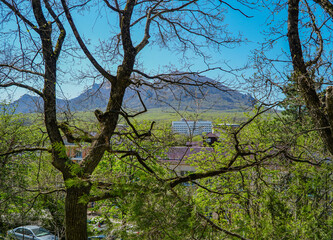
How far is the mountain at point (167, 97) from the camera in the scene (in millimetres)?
4258

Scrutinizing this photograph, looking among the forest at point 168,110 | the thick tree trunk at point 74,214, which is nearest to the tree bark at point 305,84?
the forest at point 168,110

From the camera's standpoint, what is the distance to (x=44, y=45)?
4.04 m

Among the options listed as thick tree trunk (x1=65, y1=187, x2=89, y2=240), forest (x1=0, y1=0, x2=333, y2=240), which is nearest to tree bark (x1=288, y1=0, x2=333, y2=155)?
forest (x1=0, y1=0, x2=333, y2=240)

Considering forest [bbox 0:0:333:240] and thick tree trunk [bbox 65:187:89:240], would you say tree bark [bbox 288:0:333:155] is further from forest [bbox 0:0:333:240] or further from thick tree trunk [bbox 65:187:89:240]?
thick tree trunk [bbox 65:187:89:240]

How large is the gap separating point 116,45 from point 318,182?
17.4 ft

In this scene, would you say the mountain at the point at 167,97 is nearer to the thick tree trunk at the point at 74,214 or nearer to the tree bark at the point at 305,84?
the tree bark at the point at 305,84

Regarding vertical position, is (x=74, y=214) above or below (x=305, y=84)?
below

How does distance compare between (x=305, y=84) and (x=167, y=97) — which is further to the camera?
(x=167, y=97)

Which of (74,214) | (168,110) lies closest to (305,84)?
(168,110)

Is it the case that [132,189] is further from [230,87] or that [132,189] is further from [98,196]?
[230,87]

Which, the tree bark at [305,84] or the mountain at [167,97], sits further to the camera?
the mountain at [167,97]

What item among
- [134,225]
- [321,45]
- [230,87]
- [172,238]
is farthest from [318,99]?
[134,225]

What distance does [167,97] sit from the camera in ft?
16.6

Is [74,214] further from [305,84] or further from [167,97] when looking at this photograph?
[305,84]
